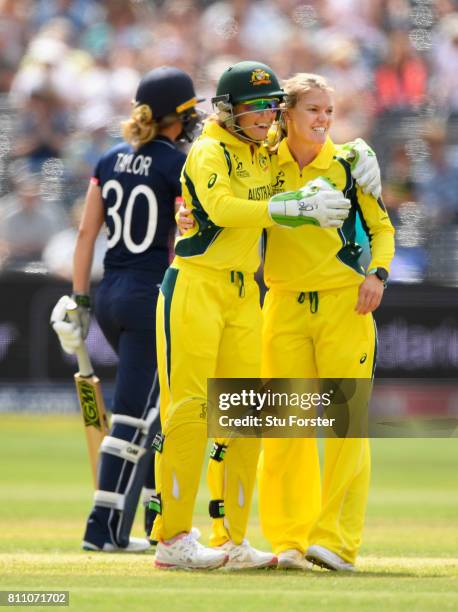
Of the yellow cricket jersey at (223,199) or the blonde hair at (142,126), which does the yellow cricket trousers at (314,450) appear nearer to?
the yellow cricket jersey at (223,199)

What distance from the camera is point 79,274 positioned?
6.81 metres

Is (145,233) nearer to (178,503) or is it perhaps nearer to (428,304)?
(178,503)

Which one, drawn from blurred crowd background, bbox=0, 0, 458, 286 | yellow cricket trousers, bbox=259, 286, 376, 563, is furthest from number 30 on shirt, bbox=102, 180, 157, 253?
blurred crowd background, bbox=0, 0, 458, 286

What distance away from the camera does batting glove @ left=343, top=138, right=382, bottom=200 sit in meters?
5.84

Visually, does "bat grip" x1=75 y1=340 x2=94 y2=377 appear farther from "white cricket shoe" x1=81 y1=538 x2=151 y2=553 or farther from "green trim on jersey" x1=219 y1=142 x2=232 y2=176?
"green trim on jersey" x1=219 y1=142 x2=232 y2=176

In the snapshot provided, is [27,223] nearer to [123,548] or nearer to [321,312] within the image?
[123,548]

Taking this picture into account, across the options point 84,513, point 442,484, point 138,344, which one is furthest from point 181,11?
point 138,344

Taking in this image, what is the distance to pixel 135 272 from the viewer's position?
661cm

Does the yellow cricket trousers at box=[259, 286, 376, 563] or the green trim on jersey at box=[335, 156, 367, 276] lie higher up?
the green trim on jersey at box=[335, 156, 367, 276]

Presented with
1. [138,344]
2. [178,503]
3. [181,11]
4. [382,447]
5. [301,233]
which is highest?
[181,11]

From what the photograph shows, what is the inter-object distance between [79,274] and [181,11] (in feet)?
31.5

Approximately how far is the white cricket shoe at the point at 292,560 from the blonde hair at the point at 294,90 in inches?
67.1

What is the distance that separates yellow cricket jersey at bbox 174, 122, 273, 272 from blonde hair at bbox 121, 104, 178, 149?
84cm

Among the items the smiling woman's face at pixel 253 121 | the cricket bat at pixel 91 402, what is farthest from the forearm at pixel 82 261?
the smiling woman's face at pixel 253 121
